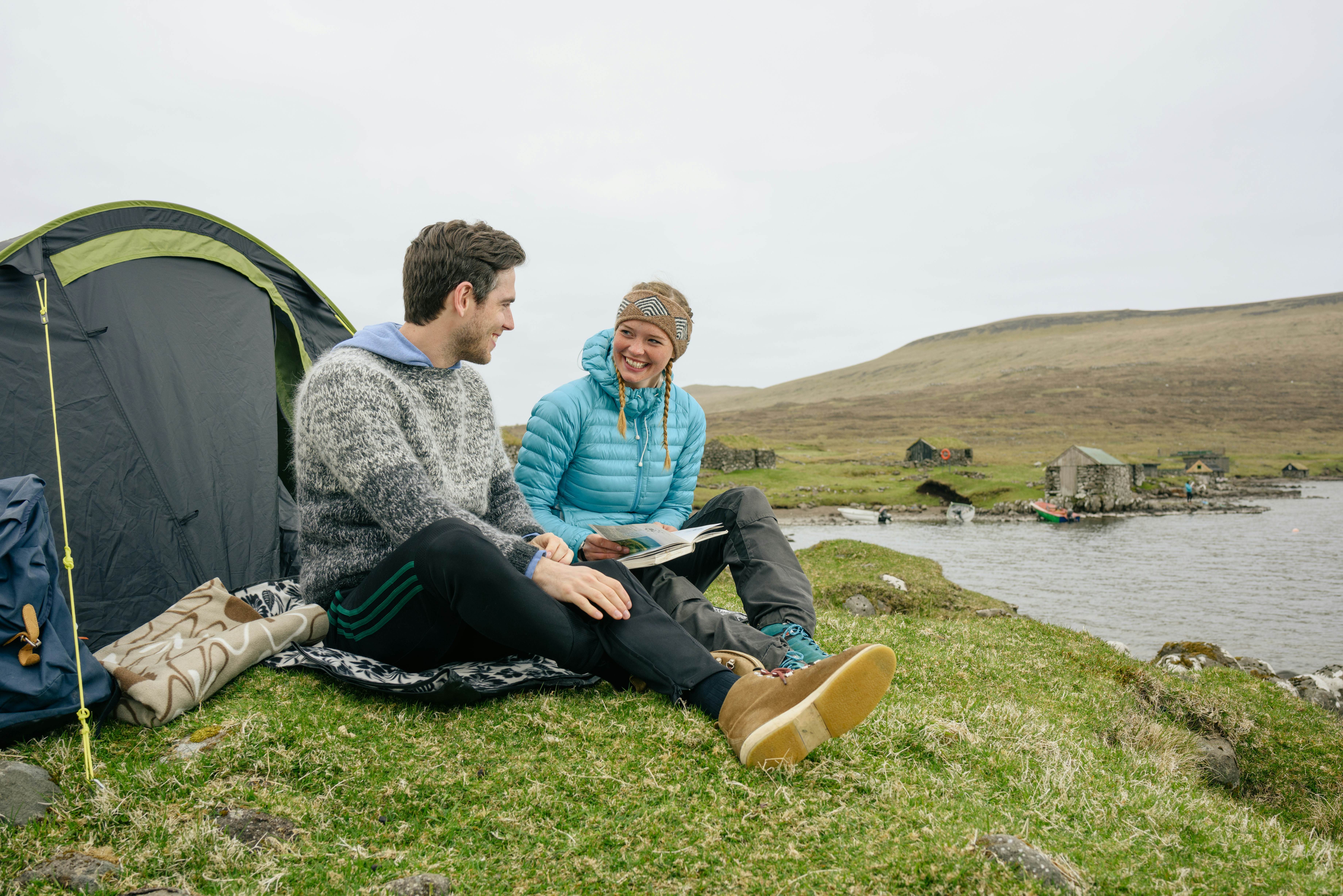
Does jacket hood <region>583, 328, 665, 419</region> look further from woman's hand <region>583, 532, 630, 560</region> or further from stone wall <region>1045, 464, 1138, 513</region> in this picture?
stone wall <region>1045, 464, 1138, 513</region>

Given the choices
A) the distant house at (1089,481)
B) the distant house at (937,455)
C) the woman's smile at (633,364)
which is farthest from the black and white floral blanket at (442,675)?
the distant house at (937,455)

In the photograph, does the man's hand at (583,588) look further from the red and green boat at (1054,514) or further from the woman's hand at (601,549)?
the red and green boat at (1054,514)

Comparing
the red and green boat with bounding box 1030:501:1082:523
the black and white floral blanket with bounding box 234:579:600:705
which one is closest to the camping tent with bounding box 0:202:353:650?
the black and white floral blanket with bounding box 234:579:600:705

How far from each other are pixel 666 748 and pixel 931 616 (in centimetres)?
777

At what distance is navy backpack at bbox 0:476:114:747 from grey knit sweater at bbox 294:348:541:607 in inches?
40.1

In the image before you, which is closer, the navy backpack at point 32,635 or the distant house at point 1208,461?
the navy backpack at point 32,635

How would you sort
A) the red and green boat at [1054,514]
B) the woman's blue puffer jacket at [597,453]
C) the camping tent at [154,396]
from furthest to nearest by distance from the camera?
1. the red and green boat at [1054,514]
2. the woman's blue puffer jacket at [597,453]
3. the camping tent at [154,396]

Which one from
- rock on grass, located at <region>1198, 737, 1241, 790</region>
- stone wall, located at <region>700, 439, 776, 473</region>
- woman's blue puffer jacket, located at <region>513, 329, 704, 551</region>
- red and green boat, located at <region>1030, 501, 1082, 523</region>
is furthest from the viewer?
stone wall, located at <region>700, 439, 776, 473</region>

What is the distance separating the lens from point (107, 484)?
471 cm

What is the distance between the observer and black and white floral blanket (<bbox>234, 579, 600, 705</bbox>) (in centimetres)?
350

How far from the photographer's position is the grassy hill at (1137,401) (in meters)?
104

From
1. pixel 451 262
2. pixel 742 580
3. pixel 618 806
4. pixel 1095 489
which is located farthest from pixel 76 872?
pixel 1095 489

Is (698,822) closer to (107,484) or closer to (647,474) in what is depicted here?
(647,474)

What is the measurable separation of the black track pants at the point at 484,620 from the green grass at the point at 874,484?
4224 centimetres
